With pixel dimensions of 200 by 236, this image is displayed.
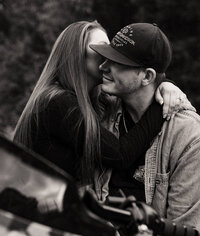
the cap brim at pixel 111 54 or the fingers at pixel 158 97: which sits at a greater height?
the cap brim at pixel 111 54

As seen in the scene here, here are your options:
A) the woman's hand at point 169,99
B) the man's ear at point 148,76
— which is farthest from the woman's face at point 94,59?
the woman's hand at point 169,99

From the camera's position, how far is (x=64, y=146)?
11.8 feet

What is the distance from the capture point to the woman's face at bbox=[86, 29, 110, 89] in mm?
3684

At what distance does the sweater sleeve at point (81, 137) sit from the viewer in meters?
3.45

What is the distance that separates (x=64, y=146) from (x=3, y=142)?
1582 mm

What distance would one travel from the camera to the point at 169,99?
12.0 ft

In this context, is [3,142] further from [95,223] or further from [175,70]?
[175,70]

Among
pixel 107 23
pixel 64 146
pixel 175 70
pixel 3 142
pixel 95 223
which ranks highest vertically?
pixel 3 142

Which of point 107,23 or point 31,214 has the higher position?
point 31,214

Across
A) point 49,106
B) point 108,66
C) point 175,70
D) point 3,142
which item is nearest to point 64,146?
point 49,106

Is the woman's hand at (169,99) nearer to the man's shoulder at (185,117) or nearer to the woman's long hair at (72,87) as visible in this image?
the man's shoulder at (185,117)

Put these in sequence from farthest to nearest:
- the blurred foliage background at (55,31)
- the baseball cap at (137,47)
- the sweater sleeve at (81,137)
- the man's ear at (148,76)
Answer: the blurred foliage background at (55,31) < the man's ear at (148,76) < the baseball cap at (137,47) < the sweater sleeve at (81,137)

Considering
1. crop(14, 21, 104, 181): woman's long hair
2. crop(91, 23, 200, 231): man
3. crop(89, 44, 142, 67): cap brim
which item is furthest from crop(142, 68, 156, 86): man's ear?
crop(14, 21, 104, 181): woman's long hair

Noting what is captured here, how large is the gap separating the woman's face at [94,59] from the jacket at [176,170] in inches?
19.7
